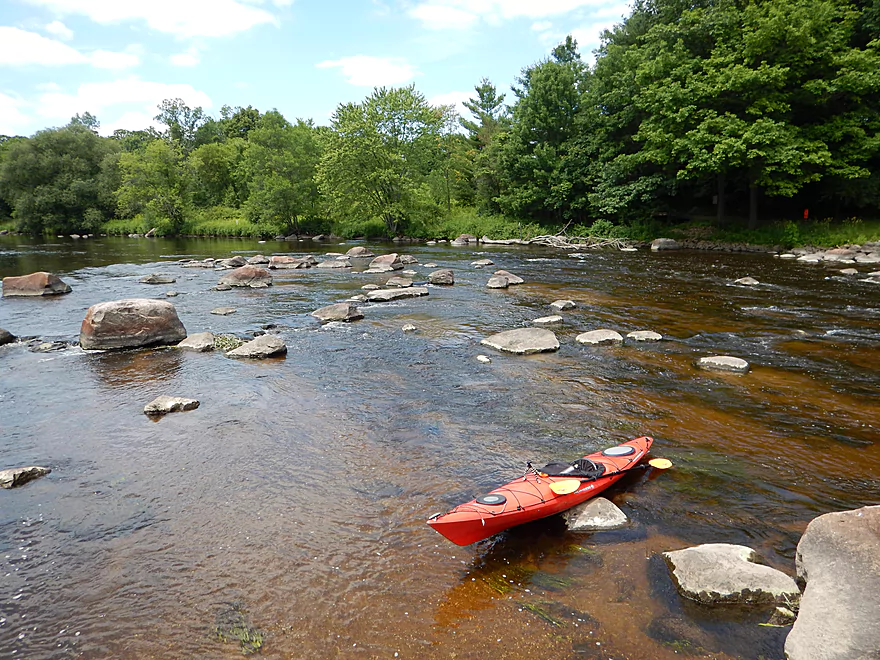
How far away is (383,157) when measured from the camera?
34.5 meters

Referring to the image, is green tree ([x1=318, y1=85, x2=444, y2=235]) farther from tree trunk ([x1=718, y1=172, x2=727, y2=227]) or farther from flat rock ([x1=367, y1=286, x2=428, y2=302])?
flat rock ([x1=367, y1=286, x2=428, y2=302])

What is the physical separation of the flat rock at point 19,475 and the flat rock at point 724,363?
9.12 meters

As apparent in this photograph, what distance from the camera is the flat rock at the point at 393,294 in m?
14.7

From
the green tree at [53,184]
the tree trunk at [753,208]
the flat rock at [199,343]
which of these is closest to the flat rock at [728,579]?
the flat rock at [199,343]

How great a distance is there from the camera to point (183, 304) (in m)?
14.5

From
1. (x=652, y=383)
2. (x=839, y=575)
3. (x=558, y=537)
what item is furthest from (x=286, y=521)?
(x=652, y=383)

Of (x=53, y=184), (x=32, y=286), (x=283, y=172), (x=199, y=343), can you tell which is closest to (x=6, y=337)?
(x=199, y=343)

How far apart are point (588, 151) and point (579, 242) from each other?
709 centimetres

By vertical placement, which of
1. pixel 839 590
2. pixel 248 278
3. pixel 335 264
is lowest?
pixel 839 590

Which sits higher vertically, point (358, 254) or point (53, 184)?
point (53, 184)

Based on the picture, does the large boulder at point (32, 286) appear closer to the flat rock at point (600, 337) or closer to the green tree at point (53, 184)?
the flat rock at point (600, 337)

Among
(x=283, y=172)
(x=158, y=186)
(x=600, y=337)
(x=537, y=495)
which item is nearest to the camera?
(x=537, y=495)

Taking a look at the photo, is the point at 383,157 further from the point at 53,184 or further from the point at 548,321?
the point at 53,184

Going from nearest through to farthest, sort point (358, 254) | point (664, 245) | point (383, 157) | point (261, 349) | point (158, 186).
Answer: point (261, 349) → point (664, 245) → point (358, 254) → point (383, 157) → point (158, 186)
